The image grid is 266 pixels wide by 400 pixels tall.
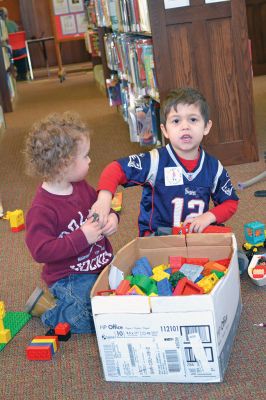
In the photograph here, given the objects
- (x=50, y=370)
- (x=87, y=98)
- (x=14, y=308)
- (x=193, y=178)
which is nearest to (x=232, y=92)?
(x=193, y=178)

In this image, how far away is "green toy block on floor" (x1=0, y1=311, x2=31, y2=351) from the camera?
233 centimetres

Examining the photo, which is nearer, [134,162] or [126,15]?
[134,162]

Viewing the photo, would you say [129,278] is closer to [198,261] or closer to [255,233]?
[198,261]

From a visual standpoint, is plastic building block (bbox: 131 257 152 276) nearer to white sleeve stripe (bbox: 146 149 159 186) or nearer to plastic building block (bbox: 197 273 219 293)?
plastic building block (bbox: 197 273 219 293)

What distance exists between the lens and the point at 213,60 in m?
4.00

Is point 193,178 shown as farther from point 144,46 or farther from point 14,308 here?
point 144,46

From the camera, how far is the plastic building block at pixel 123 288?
197cm

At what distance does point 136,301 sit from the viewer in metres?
1.78

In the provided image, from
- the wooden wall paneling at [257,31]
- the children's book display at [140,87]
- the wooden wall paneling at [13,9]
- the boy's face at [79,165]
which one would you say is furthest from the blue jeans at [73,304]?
the wooden wall paneling at [13,9]

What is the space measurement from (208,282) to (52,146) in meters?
0.65

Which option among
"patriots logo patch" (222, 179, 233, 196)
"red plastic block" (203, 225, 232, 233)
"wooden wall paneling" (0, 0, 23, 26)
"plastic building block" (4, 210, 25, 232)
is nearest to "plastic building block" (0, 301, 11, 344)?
"red plastic block" (203, 225, 232, 233)

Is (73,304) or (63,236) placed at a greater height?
(63,236)

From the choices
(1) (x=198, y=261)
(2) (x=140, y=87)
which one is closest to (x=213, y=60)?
(2) (x=140, y=87)

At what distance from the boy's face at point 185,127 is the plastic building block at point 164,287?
575 millimetres
